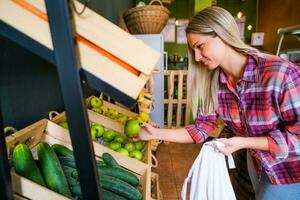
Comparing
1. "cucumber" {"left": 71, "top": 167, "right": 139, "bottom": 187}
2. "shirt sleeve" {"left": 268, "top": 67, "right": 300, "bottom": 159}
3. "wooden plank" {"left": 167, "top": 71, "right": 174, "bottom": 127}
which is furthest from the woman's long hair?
"wooden plank" {"left": 167, "top": 71, "right": 174, "bottom": 127}

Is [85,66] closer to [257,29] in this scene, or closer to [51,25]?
[51,25]

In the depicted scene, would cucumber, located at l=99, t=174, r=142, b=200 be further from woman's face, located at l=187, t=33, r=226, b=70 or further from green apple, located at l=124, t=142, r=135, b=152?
woman's face, located at l=187, t=33, r=226, b=70

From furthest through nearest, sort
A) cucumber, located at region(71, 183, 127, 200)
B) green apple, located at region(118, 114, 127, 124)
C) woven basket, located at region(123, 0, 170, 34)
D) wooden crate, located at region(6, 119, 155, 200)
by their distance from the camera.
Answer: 1. woven basket, located at region(123, 0, 170, 34)
2. green apple, located at region(118, 114, 127, 124)
3. cucumber, located at region(71, 183, 127, 200)
4. wooden crate, located at region(6, 119, 155, 200)

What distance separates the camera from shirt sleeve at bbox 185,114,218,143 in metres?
1.33

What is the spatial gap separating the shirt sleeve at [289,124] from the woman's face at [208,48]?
28 centimetres

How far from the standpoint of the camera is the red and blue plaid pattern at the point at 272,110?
92cm

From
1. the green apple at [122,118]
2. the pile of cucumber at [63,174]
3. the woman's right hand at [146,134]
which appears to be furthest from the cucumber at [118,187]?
the green apple at [122,118]

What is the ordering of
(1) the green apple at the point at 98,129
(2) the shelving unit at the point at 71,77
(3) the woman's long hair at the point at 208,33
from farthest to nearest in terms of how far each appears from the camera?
(1) the green apple at the point at 98,129, (3) the woman's long hair at the point at 208,33, (2) the shelving unit at the point at 71,77

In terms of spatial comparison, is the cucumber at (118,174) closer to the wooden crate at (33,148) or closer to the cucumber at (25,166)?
the wooden crate at (33,148)

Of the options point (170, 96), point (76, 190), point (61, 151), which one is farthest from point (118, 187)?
point (170, 96)

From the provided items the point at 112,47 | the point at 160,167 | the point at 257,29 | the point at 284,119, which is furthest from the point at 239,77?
the point at 257,29

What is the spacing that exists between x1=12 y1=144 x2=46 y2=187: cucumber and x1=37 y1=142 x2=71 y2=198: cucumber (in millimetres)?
19

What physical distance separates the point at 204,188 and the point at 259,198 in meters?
0.34

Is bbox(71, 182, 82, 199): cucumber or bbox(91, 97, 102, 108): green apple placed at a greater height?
bbox(71, 182, 82, 199): cucumber
